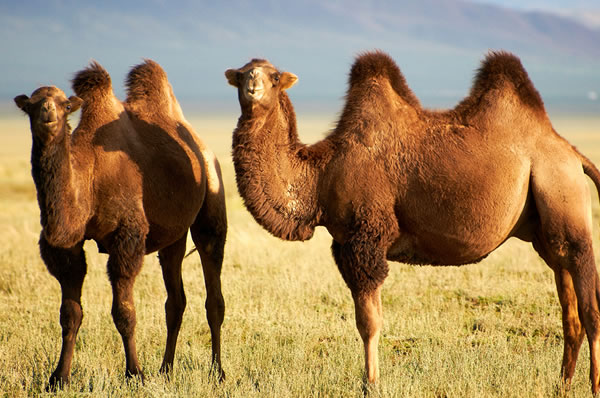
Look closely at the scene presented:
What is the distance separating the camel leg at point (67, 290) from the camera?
281 inches

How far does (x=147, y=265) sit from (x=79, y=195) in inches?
237

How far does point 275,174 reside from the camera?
6762mm

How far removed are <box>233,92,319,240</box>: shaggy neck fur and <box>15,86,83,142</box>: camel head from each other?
4.72 feet

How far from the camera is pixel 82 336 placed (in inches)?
344

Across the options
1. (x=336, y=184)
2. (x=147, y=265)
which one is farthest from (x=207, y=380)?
(x=147, y=265)

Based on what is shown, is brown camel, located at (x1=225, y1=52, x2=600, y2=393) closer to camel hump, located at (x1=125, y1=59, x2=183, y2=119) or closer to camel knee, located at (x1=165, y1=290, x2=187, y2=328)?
camel hump, located at (x1=125, y1=59, x2=183, y2=119)

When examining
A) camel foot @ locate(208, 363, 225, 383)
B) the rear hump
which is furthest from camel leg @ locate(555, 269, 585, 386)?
camel foot @ locate(208, 363, 225, 383)

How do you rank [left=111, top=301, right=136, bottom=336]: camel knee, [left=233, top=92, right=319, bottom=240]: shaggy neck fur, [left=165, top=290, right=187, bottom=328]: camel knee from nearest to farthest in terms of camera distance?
[left=233, top=92, right=319, bottom=240]: shaggy neck fur < [left=111, top=301, right=136, bottom=336]: camel knee < [left=165, top=290, right=187, bottom=328]: camel knee

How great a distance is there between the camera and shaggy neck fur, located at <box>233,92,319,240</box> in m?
6.66

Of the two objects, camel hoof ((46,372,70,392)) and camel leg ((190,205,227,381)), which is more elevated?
camel leg ((190,205,227,381))

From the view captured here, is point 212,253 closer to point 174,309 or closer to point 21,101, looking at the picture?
point 174,309

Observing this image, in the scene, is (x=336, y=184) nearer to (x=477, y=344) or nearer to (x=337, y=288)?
(x=477, y=344)

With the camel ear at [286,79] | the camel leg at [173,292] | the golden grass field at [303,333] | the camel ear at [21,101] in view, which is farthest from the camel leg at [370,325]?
the camel ear at [21,101]

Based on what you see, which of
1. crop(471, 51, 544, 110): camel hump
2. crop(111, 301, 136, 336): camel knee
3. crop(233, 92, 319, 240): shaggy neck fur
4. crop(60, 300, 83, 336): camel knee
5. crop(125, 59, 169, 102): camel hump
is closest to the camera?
crop(233, 92, 319, 240): shaggy neck fur
